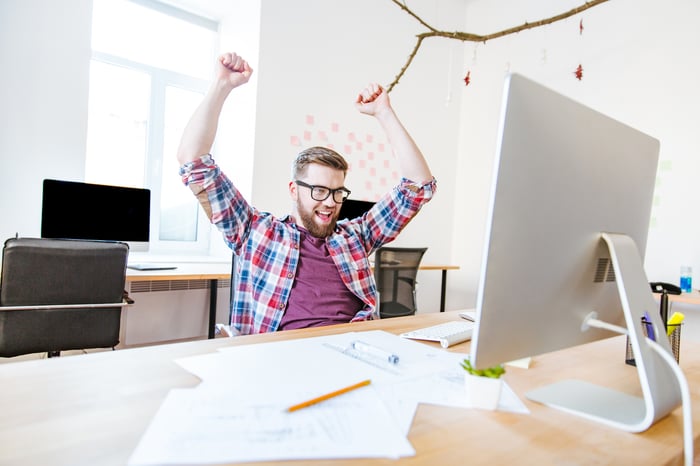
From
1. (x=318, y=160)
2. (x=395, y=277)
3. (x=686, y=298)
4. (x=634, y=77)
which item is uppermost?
(x=634, y=77)

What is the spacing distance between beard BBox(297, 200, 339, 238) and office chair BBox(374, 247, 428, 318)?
1.55 metres

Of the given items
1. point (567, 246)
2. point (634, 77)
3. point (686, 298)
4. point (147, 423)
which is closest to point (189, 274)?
point (147, 423)

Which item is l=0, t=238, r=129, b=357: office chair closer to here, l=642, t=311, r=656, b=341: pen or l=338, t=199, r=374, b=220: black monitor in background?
l=338, t=199, r=374, b=220: black monitor in background

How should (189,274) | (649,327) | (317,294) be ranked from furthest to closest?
(189,274) → (317,294) → (649,327)

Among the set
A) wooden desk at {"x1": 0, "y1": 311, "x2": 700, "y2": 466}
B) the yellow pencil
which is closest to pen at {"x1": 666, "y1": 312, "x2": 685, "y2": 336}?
wooden desk at {"x1": 0, "y1": 311, "x2": 700, "y2": 466}

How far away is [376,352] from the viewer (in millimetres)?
879

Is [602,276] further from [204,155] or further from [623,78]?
[623,78]

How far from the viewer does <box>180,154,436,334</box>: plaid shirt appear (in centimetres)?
147

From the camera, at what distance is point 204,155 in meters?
1.43

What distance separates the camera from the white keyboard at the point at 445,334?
3.43 feet

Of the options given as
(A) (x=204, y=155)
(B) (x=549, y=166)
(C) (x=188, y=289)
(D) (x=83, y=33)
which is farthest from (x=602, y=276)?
(D) (x=83, y=33)

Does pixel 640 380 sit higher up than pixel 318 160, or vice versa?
pixel 318 160

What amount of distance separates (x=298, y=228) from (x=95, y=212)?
1.67 metres

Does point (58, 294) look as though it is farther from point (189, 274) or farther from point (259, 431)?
point (259, 431)
